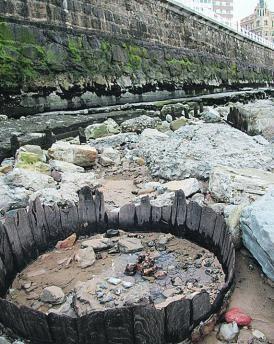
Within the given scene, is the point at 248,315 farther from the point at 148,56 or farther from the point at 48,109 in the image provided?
the point at 148,56

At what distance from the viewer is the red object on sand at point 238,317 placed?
202 centimetres

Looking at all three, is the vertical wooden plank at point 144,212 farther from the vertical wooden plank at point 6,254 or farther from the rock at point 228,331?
the rock at point 228,331

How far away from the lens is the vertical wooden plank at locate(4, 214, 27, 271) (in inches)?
103

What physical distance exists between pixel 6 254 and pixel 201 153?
9.08ft

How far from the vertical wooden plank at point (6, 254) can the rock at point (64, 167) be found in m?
1.87

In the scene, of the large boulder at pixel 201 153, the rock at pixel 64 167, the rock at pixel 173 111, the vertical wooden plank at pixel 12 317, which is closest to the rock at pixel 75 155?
the rock at pixel 64 167

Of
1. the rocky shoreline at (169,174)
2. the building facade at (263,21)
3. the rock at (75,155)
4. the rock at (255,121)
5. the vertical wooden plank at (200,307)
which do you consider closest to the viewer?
the vertical wooden plank at (200,307)

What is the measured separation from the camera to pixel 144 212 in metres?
3.15

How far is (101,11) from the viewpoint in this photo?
39.6ft

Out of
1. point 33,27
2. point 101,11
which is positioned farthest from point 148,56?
point 33,27

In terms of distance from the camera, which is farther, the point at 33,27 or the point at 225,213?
the point at 33,27

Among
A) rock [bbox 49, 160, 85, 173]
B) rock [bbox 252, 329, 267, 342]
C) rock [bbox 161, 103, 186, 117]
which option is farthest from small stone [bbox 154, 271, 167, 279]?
rock [bbox 161, 103, 186, 117]

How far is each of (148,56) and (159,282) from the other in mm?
12931

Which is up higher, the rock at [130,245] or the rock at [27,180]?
the rock at [27,180]
